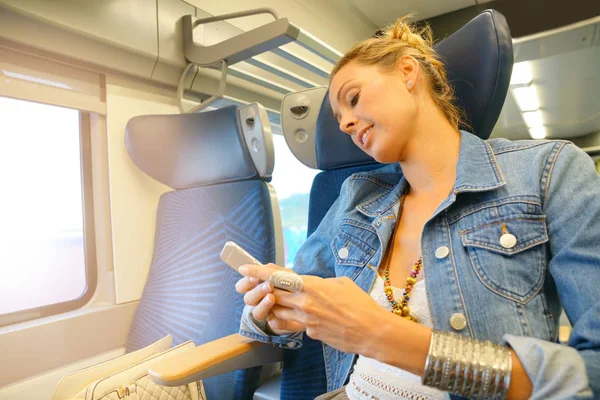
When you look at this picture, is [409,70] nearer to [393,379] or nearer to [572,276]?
[572,276]

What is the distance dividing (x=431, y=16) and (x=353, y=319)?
3.49 m

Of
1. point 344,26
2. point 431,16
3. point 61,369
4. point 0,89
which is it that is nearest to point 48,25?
point 0,89

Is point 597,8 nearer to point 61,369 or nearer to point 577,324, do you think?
point 577,324

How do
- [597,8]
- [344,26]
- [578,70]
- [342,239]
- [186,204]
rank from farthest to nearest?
1. [578,70]
2. [344,26]
3. [597,8]
4. [186,204]
5. [342,239]

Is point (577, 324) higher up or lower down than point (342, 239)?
lower down

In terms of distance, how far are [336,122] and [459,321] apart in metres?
0.77

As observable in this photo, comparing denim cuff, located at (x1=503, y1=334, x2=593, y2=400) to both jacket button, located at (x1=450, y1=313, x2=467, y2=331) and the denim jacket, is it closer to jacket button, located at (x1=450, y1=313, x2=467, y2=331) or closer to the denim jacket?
the denim jacket

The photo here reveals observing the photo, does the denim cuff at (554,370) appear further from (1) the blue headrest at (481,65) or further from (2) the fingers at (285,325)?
(1) the blue headrest at (481,65)

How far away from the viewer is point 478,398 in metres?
0.66

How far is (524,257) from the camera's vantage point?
0.79m

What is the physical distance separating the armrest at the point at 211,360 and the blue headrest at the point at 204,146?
65 cm

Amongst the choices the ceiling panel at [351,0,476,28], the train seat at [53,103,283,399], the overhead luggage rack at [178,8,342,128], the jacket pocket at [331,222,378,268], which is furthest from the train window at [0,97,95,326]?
the ceiling panel at [351,0,476,28]

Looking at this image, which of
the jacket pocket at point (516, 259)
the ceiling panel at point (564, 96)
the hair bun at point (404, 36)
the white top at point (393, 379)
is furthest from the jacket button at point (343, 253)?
the ceiling panel at point (564, 96)

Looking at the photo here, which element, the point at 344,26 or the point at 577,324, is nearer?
the point at 577,324
